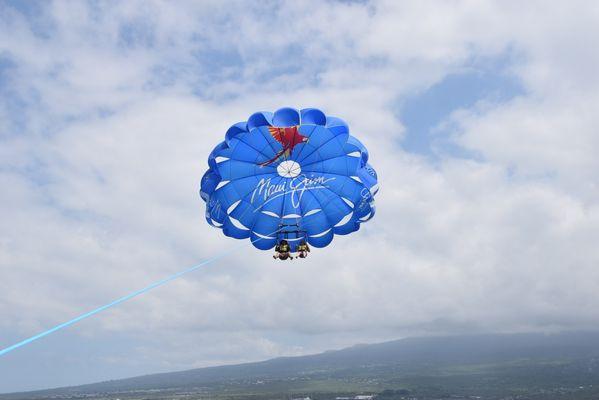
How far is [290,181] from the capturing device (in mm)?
27781

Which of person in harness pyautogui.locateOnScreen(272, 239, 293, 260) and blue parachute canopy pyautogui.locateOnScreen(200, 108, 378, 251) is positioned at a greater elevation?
blue parachute canopy pyautogui.locateOnScreen(200, 108, 378, 251)

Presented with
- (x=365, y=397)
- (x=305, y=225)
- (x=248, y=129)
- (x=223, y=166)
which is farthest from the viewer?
(x=365, y=397)

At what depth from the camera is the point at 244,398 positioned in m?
196

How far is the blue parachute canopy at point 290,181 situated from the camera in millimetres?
25781

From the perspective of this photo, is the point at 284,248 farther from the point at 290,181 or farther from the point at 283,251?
the point at 290,181

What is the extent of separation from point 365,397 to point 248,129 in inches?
7117

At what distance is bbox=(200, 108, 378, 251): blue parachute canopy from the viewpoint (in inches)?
1015

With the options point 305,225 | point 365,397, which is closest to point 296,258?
point 305,225

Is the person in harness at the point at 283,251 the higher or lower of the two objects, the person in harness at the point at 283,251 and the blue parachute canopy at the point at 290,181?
the lower

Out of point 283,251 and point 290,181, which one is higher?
point 290,181

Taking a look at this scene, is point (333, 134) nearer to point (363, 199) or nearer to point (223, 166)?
Answer: point (363, 199)

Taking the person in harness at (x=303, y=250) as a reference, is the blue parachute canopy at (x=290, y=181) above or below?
above

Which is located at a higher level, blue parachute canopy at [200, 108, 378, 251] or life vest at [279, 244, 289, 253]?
blue parachute canopy at [200, 108, 378, 251]

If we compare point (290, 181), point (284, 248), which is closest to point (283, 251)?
point (284, 248)
